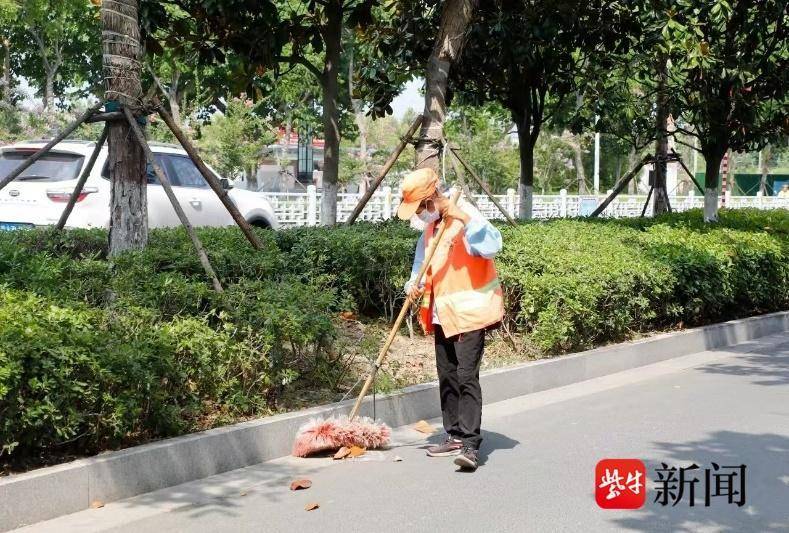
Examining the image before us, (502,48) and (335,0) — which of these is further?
(502,48)

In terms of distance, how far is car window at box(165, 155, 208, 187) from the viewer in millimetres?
13055

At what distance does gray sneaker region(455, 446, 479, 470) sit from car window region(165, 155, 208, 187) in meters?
8.03

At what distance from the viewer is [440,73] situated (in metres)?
10.5

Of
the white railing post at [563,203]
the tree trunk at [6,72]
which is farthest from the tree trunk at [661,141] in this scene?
the tree trunk at [6,72]

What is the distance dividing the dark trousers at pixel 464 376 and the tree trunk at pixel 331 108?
6.27m

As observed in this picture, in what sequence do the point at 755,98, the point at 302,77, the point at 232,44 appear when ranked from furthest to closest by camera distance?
the point at 302,77, the point at 755,98, the point at 232,44

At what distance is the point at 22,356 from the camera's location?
480 centimetres

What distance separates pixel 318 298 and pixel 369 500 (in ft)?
6.72

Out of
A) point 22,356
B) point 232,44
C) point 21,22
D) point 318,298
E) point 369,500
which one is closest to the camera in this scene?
point 22,356

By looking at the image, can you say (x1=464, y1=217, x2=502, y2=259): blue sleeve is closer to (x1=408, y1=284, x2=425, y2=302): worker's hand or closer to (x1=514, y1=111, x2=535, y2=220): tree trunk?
(x1=408, y1=284, x2=425, y2=302): worker's hand

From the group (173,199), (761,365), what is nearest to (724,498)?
(173,199)

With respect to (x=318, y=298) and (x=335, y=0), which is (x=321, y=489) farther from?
(x=335, y=0)

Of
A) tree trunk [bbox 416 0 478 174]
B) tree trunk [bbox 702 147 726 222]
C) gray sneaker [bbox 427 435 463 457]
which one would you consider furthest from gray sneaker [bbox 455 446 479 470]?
tree trunk [bbox 702 147 726 222]

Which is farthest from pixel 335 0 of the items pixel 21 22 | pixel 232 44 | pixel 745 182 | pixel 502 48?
pixel 745 182
